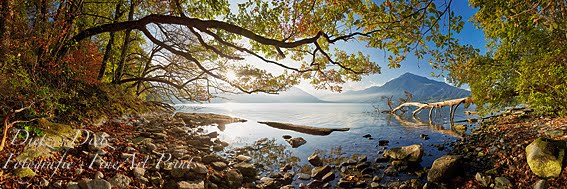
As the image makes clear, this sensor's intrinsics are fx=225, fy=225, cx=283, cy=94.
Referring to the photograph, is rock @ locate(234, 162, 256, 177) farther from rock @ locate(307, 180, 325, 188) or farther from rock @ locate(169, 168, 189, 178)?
rock @ locate(169, 168, 189, 178)

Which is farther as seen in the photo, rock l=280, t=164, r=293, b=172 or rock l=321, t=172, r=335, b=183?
rock l=280, t=164, r=293, b=172

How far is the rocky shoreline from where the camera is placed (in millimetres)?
3845

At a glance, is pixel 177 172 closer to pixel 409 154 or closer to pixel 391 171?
pixel 391 171

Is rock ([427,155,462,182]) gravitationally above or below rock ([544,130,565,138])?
below

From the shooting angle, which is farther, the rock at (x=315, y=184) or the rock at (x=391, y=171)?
the rock at (x=391, y=171)

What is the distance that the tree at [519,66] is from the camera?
738 centimetres

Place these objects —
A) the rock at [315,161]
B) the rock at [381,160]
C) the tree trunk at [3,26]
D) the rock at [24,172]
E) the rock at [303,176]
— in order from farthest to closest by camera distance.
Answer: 1. the rock at [381,160]
2. the rock at [315,161]
3. the rock at [303,176]
4. the tree trunk at [3,26]
5. the rock at [24,172]

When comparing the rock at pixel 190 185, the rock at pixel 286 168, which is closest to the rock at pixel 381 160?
the rock at pixel 286 168

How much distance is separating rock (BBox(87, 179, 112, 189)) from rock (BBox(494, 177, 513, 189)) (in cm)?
920

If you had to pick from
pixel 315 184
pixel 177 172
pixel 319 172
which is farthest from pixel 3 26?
pixel 319 172

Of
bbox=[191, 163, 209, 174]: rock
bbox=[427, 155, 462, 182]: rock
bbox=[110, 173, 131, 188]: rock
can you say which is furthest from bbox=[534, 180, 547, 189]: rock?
bbox=[110, 173, 131, 188]: rock

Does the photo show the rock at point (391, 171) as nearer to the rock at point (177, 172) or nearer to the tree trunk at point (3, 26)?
the rock at point (177, 172)

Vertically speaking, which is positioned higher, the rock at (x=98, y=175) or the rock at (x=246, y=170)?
the rock at (x=98, y=175)

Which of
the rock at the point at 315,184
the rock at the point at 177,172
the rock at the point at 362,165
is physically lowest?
the rock at the point at 315,184
